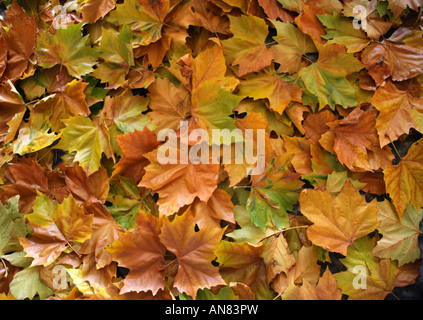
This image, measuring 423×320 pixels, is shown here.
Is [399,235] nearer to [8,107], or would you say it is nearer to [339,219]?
[339,219]

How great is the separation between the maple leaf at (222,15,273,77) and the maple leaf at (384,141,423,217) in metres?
0.35

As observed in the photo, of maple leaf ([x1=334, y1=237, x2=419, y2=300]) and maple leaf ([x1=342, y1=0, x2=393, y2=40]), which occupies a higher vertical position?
maple leaf ([x1=342, y1=0, x2=393, y2=40])

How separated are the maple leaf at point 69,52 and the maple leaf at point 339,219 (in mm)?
567

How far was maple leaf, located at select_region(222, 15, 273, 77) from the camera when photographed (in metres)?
0.71

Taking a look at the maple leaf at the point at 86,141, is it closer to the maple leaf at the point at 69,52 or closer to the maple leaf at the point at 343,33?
the maple leaf at the point at 69,52

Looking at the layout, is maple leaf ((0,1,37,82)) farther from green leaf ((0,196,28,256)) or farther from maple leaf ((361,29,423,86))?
maple leaf ((361,29,423,86))

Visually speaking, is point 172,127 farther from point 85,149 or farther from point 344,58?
point 344,58

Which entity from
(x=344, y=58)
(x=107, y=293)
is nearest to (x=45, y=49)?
(x=107, y=293)

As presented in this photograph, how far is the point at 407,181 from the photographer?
0.68 metres

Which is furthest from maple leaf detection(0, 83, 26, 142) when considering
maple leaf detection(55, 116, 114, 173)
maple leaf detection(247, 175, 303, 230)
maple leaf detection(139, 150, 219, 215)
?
maple leaf detection(247, 175, 303, 230)

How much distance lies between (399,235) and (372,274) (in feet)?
0.32

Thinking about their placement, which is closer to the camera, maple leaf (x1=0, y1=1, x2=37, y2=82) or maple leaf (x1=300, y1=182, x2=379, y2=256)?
maple leaf (x1=300, y1=182, x2=379, y2=256)

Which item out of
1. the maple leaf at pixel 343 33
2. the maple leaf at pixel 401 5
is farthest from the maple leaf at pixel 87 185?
the maple leaf at pixel 401 5

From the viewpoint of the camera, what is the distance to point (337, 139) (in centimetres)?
70
